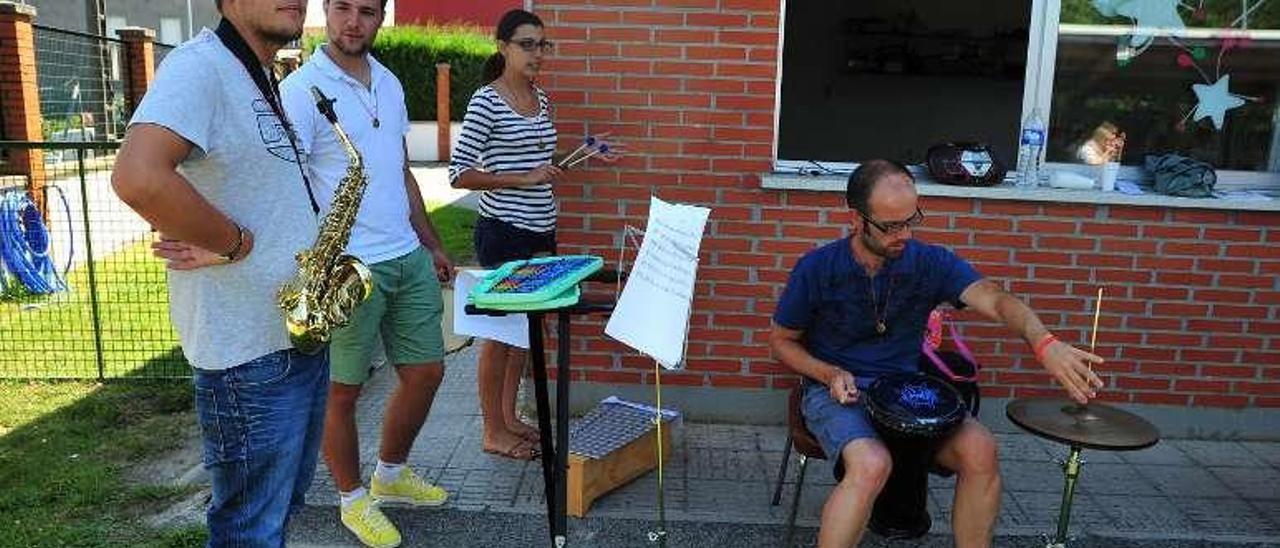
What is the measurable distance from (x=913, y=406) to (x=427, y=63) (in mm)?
17625

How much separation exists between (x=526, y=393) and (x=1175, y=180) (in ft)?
10.4

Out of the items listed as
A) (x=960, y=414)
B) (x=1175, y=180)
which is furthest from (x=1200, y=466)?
(x=960, y=414)

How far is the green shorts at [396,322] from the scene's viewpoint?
3318 mm

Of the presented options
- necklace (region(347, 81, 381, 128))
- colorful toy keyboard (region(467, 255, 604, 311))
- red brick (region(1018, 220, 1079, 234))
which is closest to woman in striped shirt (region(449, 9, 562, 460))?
necklace (region(347, 81, 381, 128))

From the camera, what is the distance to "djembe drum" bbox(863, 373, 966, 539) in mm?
2979

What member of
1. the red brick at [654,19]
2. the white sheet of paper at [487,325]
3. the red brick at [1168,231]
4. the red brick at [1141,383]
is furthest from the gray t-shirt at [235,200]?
the red brick at [1141,383]

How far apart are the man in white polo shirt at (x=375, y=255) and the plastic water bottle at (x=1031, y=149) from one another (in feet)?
8.80

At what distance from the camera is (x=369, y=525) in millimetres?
3457

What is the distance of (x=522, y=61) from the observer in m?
3.86

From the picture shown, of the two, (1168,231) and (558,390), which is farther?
(1168,231)

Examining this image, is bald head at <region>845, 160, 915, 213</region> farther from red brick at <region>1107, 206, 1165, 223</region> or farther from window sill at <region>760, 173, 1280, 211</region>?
red brick at <region>1107, 206, 1165, 223</region>

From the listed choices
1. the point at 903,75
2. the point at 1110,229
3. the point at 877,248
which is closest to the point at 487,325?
the point at 877,248

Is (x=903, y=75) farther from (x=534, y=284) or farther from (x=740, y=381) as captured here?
(x=534, y=284)

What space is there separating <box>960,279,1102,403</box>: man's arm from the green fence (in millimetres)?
4087
